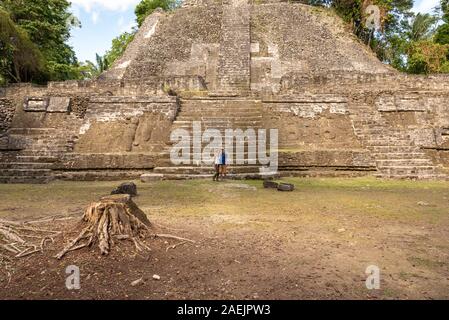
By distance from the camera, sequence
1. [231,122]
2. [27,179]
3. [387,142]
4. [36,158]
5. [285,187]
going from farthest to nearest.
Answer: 1. [231,122]
2. [387,142]
3. [36,158]
4. [27,179]
5. [285,187]

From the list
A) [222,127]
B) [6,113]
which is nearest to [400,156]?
[222,127]

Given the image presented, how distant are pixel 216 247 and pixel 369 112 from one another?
9724mm

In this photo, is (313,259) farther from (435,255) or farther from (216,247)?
(435,255)

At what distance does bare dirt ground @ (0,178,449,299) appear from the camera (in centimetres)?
272

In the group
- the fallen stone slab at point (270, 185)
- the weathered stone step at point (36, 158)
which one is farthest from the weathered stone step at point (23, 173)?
the fallen stone slab at point (270, 185)

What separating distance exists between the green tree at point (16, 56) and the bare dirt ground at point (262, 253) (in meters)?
11.2

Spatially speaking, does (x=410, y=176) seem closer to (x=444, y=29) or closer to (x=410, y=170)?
(x=410, y=170)

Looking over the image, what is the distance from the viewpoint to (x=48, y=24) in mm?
18469

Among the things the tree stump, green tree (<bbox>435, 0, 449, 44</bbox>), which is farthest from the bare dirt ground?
green tree (<bbox>435, 0, 449, 44</bbox>)

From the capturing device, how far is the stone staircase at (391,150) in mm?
9336

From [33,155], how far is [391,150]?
10.1 metres

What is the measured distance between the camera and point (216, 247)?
369 cm

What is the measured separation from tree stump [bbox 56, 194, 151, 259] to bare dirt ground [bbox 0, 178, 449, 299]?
0.10 metres
